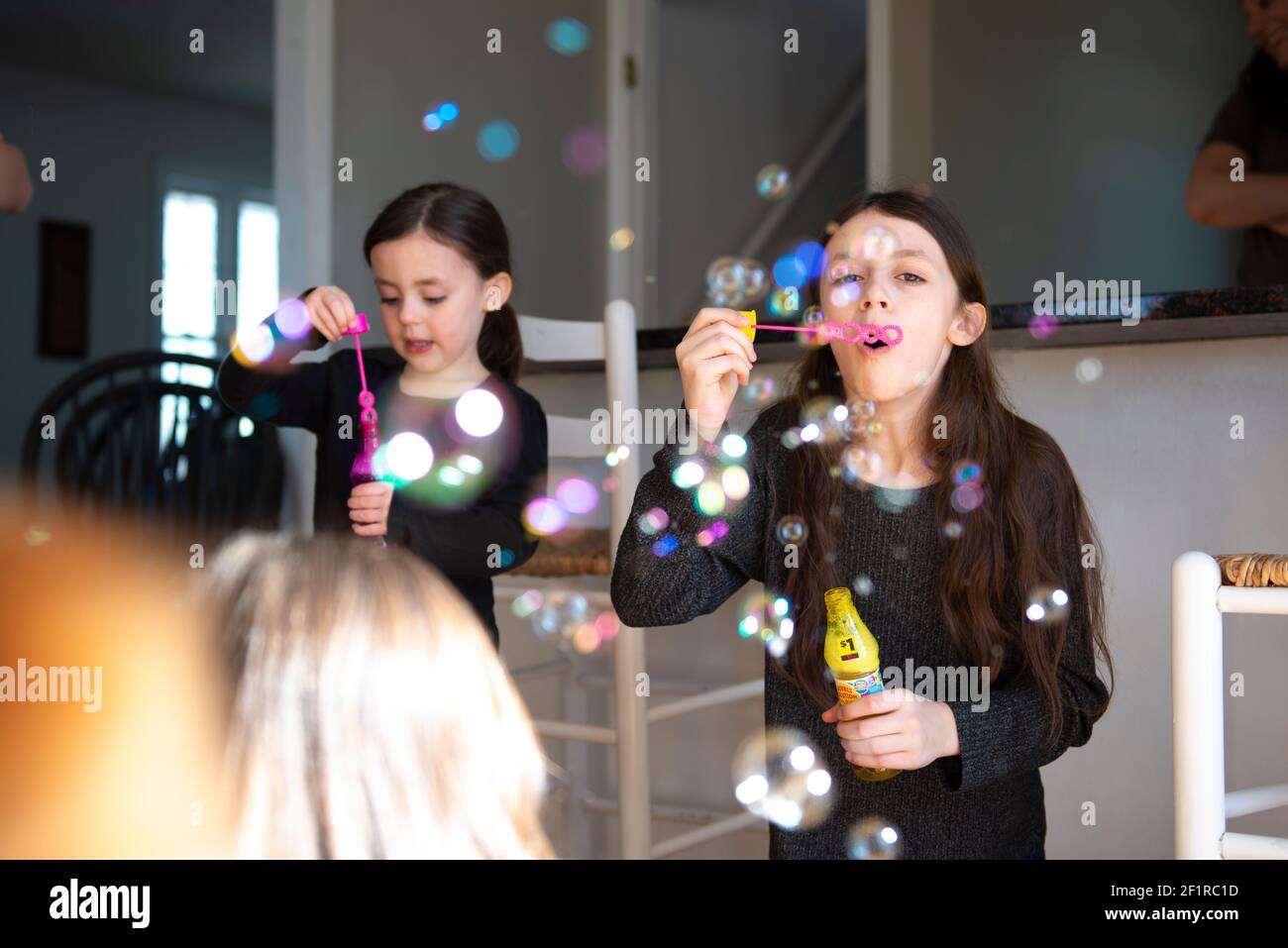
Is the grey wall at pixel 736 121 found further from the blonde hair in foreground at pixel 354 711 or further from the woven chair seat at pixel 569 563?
the blonde hair in foreground at pixel 354 711

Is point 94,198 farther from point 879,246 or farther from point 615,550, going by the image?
point 879,246

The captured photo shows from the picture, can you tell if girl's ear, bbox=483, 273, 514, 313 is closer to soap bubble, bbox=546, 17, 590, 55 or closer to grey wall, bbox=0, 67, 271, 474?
soap bubble, bbox=546, 17, 590, 55

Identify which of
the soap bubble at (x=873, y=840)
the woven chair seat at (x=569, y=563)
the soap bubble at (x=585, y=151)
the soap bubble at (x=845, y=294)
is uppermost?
the soap bubble at (x=585, y=151)

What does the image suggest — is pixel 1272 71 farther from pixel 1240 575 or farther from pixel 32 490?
pixel 32 490

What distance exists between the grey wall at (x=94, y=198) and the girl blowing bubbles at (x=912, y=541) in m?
5.10

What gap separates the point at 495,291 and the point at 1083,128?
2.68 m

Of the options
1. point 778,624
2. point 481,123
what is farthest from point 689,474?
point 481,123

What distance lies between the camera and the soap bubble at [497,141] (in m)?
2.53

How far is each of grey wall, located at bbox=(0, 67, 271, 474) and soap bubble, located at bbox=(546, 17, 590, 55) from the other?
3.58 metres

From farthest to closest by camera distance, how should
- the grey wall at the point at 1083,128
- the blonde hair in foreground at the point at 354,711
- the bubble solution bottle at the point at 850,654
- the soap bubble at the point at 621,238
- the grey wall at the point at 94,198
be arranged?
the grey wall at the point at 94,198 < the grey wall at the point at 1083,128 < the soap bubble at the point at 621,238 < the bubble solution bottle at the point at 850,654 < the blonde hair in foreground at the point at 354,711

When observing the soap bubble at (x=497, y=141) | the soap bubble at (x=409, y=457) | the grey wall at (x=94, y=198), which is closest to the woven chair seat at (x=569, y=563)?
the soap bubble at (x=409, y=457)

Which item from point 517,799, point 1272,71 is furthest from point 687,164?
point 517,799

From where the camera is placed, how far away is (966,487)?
1.02 meters

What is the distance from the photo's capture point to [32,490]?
5.22 ft
